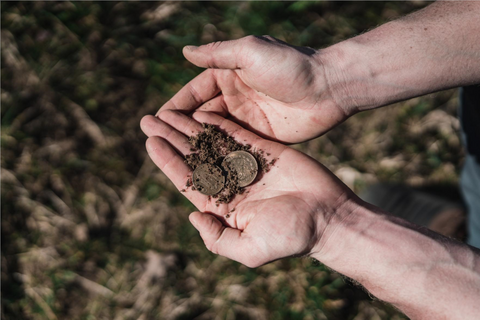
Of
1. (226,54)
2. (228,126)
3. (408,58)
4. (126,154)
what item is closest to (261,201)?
(228,126)

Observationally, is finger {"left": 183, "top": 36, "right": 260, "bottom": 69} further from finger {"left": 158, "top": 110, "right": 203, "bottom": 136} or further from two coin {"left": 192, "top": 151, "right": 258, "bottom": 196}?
two coin {"left": 192, "top": 151, "right": 258, "bottom": 196}

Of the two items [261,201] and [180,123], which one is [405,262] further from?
[180,123]

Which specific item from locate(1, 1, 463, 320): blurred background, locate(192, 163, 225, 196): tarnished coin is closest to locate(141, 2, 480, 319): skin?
locate(192, 163, 225, 196): tarnished coin

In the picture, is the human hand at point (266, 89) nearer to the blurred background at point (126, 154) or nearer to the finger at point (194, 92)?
the finger at point (194, 92)

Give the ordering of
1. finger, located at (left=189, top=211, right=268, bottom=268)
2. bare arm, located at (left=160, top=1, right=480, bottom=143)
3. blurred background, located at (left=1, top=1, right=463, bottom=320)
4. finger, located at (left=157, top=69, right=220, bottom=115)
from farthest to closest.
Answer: blurred background, located at (left=1, top=1, right=463, bottom=320), finger, located at (left=157, top=69, right=220, bottom=115), bare arm, located at (left=160, top=1, right=480, bottom=143), finger, located at (left=189, top=211, right=268, bottom=268)

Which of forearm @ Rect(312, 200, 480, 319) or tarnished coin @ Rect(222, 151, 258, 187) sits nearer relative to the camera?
forearm @ Rect(312, 200, 480, 319)

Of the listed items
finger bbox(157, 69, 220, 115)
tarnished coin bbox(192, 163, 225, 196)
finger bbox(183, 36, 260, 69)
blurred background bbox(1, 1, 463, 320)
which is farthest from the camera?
blurred background bbox(1, 1, 463, 320)

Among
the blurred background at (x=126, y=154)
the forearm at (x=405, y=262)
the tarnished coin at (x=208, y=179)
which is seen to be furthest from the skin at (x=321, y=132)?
the blurred background at (x=126, y=154)
